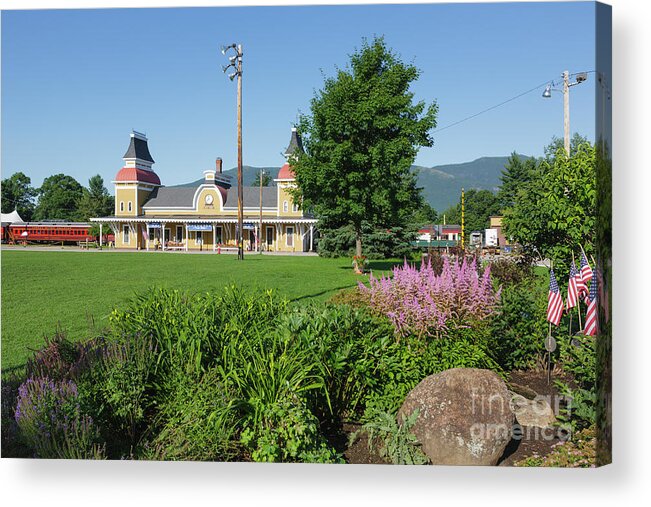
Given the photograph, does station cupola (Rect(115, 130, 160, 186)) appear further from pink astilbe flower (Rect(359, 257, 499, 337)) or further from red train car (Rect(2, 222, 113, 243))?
pink astilbe flower (Rect(359, 257, 499, 337))

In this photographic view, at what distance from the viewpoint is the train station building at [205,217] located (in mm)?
27188

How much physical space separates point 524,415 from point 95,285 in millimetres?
10433

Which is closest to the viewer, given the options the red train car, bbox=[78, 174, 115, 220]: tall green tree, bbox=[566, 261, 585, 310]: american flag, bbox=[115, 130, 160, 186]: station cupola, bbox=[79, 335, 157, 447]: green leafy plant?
bbox=[79, 335, 157, 447]: green leafy plant

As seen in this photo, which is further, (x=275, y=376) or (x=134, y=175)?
(x=134, y=175)

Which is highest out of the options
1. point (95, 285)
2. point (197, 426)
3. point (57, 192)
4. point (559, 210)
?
point (57, 192)

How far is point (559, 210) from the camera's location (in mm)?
5758

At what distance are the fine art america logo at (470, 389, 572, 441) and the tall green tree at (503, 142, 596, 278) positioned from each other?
6.02 ft

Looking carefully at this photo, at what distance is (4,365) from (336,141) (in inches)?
442

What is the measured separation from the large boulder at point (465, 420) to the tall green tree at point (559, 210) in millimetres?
2458

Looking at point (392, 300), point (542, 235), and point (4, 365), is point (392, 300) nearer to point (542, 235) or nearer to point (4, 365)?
point (542, 235)

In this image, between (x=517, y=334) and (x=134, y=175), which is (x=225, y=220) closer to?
(x=134, y=175)

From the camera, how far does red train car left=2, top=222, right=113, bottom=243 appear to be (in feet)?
115

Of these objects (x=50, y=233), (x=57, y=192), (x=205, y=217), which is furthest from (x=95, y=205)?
(x=57, y=192)

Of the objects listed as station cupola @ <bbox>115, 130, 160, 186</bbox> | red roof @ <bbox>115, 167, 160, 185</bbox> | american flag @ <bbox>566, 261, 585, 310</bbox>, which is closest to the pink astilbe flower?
american flag @ <bbox>566, 261, 585, 310</bbox>
